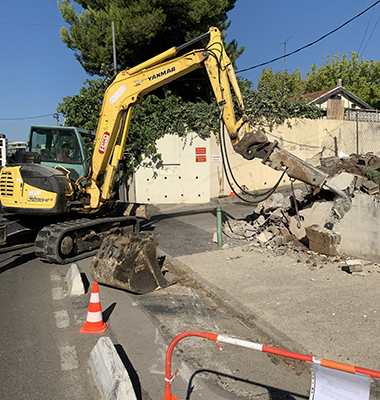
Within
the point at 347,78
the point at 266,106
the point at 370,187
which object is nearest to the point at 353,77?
the point at 347,78

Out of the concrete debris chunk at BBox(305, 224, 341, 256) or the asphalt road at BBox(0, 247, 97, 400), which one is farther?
the concrete debris chunk at BBox(305, 224, 341, 256)

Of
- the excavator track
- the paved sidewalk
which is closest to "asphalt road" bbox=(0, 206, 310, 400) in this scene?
the paved sidewalk

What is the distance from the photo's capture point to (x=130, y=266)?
600cm

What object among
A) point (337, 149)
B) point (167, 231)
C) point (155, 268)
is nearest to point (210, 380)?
point (155, 268)

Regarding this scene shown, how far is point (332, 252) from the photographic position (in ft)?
24.3

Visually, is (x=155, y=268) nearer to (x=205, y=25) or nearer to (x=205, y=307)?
(x=205, y=307)

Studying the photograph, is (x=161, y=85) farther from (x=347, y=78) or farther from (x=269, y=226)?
(x=347, y=78)

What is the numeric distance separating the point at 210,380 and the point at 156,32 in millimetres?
16825

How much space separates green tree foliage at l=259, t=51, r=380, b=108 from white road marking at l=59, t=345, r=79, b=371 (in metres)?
41.2

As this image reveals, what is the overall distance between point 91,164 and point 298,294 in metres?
5.71

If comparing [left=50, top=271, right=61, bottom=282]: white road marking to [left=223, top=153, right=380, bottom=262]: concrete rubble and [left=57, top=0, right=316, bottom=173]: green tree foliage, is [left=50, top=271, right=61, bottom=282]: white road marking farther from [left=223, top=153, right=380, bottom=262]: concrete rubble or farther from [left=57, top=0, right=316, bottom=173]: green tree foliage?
[left=57, top=0, right=316, bottom=173]: green tree foliage

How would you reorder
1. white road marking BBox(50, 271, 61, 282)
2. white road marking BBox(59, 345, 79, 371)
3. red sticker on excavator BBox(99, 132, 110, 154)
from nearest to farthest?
white road marking BBox(59, 345, 79, 371), white road marking BBox(50, 271, 61, 282), red sticker on excavator BBox(99, 132, 110, 154)

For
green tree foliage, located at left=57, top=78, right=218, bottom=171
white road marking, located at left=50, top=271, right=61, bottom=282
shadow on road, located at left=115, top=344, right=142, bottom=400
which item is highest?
green tree foliage, located at left=57, top=78, right=218, bottom=171

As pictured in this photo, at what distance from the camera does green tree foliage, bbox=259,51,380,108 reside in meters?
41.6
